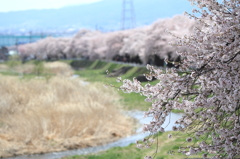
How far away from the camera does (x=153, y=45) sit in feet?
132

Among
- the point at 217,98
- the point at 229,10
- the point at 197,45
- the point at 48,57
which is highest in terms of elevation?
the point at 229,10

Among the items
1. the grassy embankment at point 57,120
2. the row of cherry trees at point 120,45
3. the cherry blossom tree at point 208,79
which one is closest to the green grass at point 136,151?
the grassy embankment at point 57,120

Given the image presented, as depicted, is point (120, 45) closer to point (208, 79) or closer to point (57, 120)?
point (57, 120)

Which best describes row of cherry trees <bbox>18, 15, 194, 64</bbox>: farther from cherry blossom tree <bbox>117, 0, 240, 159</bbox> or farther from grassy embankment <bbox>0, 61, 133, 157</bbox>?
grassy embankment <bbox>0, 61, 133, 157</bbox>

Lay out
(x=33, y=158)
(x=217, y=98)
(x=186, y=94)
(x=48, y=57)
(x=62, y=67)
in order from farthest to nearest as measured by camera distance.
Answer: (x=48, y=57) < (x=62, y=67) < (x=33, y=158) < (x=186, y=94) < (x=217, y=98)

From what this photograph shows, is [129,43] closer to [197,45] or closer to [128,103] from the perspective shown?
[128,103]

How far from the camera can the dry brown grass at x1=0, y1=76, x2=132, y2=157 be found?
1406cm

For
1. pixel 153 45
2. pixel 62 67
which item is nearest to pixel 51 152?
pixel 153 45

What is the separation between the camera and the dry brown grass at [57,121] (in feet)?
46.1

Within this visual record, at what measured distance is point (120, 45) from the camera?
5881 centimetres

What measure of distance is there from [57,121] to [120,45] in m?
44.3

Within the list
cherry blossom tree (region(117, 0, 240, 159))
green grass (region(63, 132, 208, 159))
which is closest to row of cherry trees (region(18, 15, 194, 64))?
cherry blossom tree (region(117, 0, 240, 159))

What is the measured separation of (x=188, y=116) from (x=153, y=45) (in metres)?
35.8

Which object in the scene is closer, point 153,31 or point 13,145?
point 13,145
